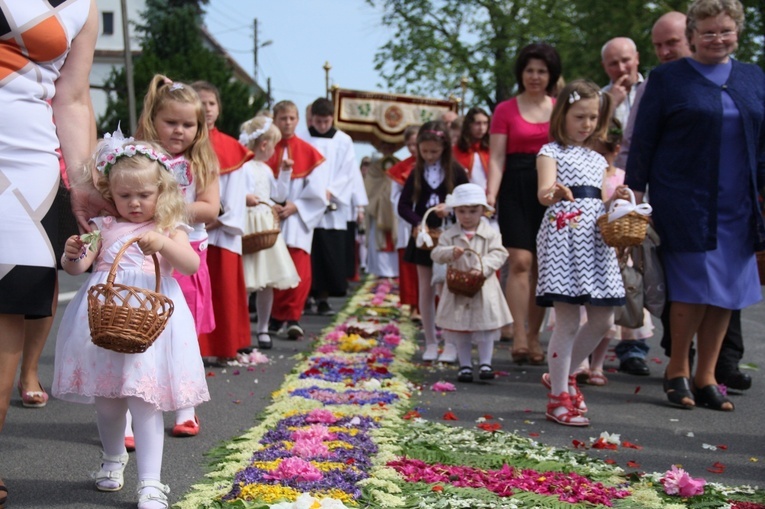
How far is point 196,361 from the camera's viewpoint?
182 inches

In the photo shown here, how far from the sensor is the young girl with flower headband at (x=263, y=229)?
32.3ft

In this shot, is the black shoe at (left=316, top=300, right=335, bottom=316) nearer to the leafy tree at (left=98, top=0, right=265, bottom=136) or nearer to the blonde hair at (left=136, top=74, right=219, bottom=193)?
the blonde hair at (left=136, top=74, right=219, bottom=193)

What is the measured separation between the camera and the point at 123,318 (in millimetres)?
4047

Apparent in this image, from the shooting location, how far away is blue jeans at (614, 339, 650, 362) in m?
8.73

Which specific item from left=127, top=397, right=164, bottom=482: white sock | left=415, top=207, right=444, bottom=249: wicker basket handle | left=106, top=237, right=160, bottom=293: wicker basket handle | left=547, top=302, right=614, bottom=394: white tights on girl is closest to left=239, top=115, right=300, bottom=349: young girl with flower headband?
left=415, top=207, right=444, bottom=249: wicker basket handle

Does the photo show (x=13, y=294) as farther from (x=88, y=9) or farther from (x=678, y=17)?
(x=678, y=17)

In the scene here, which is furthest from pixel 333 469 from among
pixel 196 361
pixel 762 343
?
pixel 762 343

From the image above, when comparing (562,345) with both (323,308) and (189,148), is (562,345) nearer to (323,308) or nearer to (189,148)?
(189,148)

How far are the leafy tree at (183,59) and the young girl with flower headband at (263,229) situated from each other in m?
38.1

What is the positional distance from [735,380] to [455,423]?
2407mm

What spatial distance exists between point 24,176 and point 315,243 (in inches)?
369

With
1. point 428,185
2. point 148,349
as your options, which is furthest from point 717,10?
point 148,349

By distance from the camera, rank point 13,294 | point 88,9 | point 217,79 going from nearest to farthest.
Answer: point 13,294 < point 88,9 < point 217,79

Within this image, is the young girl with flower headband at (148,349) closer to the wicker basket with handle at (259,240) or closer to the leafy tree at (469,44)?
the wicker basket with handle at (259,240)
